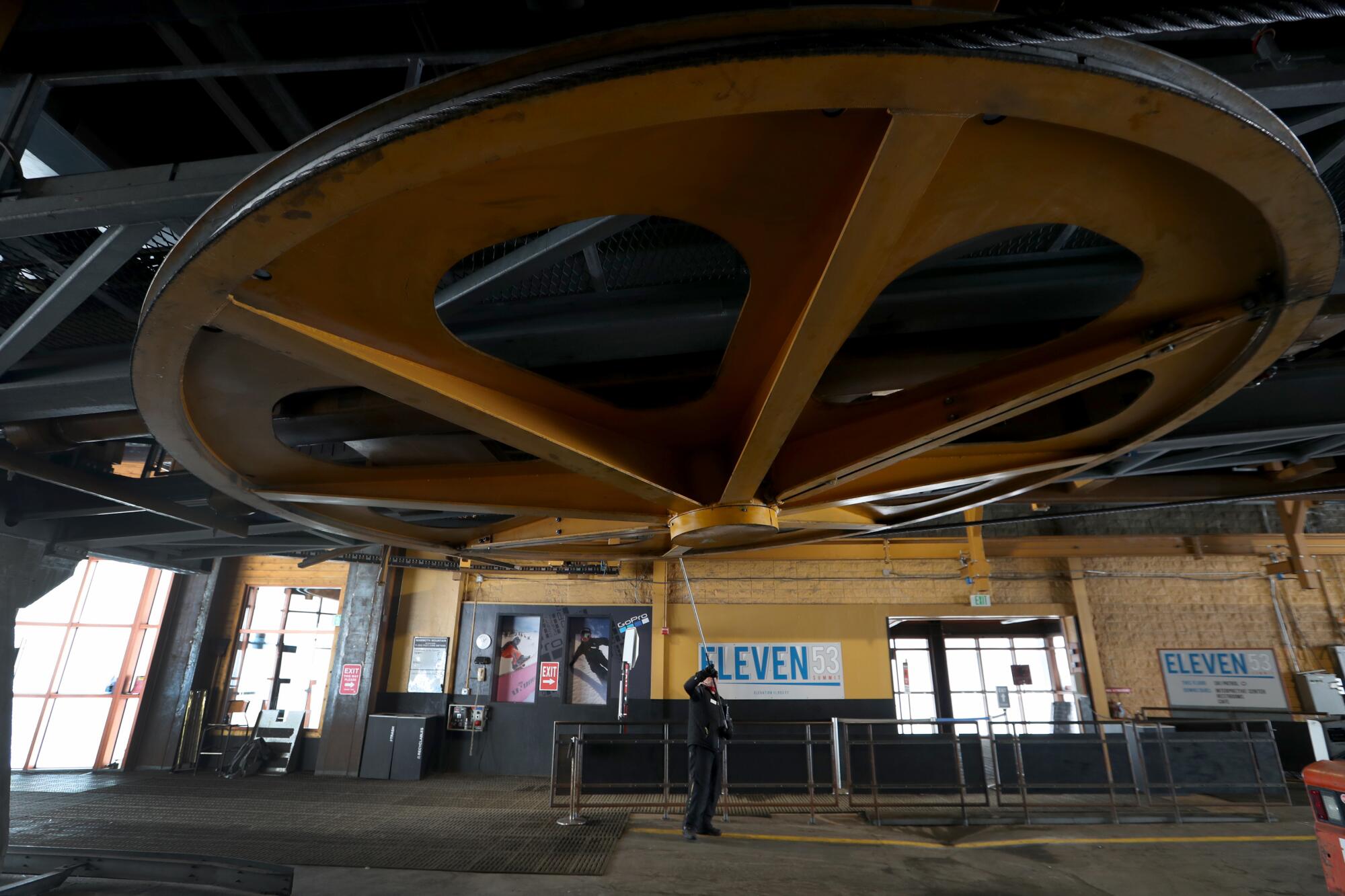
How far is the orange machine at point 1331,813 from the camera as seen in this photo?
Answer: 14.8ft

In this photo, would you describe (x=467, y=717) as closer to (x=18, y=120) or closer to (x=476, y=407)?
(x=476, y=407)

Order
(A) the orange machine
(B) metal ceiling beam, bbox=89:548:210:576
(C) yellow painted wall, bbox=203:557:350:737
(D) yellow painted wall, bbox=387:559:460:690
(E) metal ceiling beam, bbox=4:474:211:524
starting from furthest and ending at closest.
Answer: (C) yellow painted wall, bbox=203:557:350:737, (D) yellow painted wall, bbox=387:559:460:690, (B) metal ceiling beam, bbox=89:548:210:576, (E) metal ceiling beam, bbox=4:474:211:524, (A) the orange machine

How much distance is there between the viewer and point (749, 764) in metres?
10.4

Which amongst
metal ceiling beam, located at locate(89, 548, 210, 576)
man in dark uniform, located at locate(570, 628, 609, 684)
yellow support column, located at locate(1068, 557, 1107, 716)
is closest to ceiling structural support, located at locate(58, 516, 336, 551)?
metal ceiling beam, located at locate(89, 548, 210, 576)

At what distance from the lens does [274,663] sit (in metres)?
12.7

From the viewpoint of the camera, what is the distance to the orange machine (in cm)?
450

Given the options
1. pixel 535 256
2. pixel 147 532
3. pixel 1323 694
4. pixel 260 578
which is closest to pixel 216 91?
pixel 535 256

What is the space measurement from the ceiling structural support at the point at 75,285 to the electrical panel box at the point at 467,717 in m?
9.46

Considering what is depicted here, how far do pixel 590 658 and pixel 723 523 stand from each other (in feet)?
28.6

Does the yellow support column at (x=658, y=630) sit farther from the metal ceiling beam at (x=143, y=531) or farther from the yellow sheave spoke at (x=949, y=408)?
the yellow sheave spoke at (x=949, y=408)

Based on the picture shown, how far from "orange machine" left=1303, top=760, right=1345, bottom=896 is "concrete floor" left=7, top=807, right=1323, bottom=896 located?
112 cm

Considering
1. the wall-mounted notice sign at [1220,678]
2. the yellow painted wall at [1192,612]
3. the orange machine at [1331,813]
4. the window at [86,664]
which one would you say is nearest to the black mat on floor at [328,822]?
the window at [86,664]

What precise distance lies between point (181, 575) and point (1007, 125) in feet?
51.2

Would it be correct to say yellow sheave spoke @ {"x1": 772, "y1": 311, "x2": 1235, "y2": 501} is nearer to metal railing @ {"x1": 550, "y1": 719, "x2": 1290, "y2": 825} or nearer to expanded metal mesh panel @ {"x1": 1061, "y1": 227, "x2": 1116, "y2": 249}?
expanded metal mesh panel @ {"x1": 1061, "y1": 227, "x2": 1116, "y2": 249}
